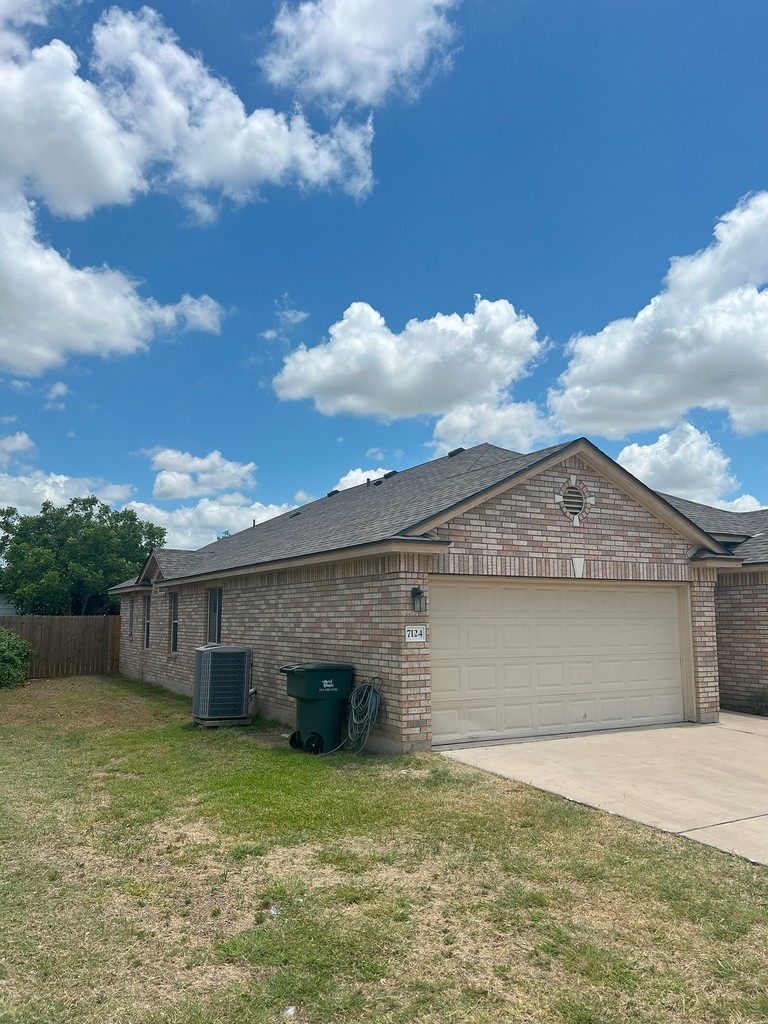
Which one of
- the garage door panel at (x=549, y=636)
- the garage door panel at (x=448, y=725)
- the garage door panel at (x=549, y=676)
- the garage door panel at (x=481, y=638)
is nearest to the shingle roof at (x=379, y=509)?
the garage door panel at (x=481, y=638)

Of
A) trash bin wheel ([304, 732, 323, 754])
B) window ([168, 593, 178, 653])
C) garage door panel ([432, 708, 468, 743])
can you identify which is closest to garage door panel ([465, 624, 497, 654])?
garage door panel ([432, 708, 468, 743])

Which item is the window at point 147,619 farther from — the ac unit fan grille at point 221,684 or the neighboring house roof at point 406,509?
the ac unit fan grille at point 221,684

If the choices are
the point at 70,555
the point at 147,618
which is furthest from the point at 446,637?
the point at 70,555

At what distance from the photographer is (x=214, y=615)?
631 inches

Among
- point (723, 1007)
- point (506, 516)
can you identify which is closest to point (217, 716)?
point (506, 516)

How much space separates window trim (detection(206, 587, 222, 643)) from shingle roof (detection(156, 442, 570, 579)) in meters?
0.55

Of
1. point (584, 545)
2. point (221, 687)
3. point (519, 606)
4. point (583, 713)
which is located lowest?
point (583, 713)

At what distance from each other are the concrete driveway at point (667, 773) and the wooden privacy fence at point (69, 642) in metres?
17.6

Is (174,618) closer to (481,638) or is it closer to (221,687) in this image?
(221,687)

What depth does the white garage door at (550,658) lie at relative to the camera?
9609mm

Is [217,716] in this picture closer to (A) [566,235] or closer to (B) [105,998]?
(B) [105,998]

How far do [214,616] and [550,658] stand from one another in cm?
835

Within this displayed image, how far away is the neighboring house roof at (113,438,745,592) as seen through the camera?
970 centimetres

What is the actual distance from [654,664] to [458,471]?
470 centimetres
